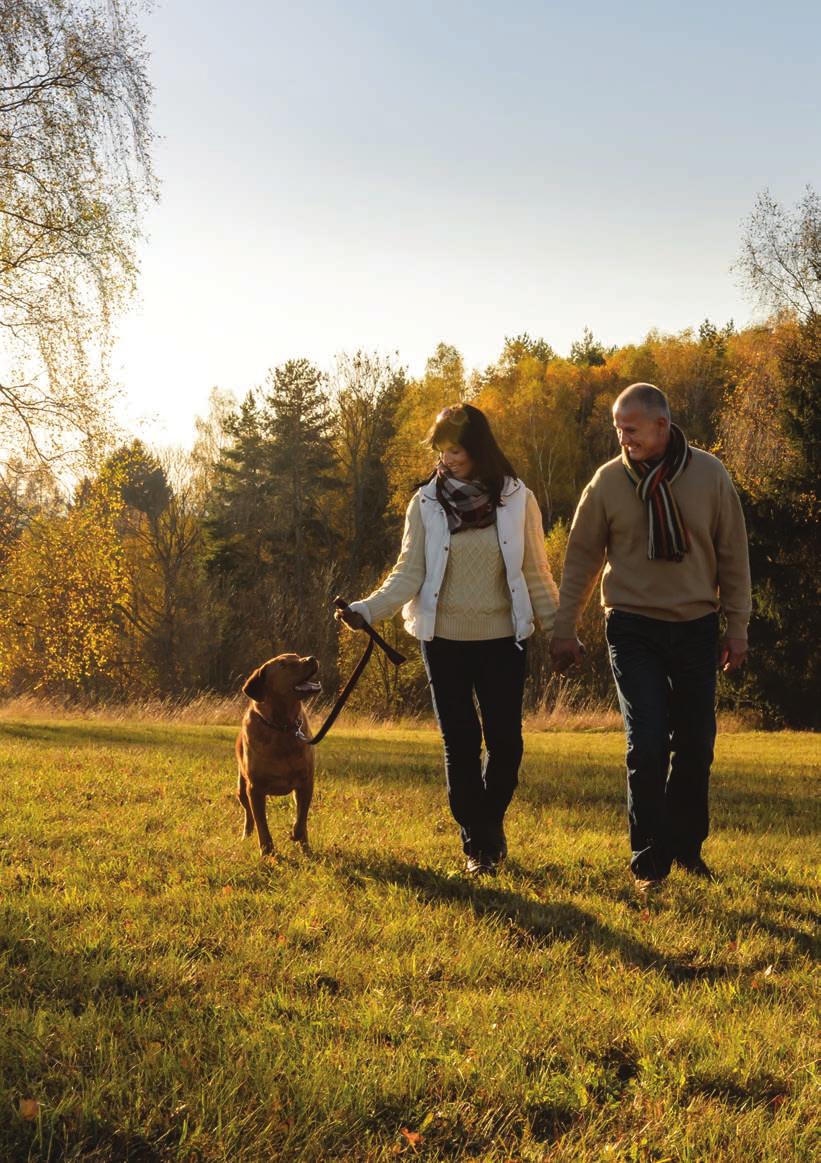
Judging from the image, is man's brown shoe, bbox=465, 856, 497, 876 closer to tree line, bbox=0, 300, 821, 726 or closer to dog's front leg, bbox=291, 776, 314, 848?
dog's front leg, bbox=291, 776, 314, 848

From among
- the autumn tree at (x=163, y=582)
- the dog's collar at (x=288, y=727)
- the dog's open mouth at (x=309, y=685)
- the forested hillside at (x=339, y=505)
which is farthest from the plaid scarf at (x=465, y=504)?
the autumn tree at (x=163, y=582)

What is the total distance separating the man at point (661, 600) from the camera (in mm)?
4980

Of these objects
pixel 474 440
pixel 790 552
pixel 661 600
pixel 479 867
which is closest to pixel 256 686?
pixel 479 867

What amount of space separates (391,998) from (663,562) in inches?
102

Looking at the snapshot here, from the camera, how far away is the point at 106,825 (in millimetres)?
6320

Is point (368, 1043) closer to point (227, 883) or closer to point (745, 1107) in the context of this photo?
point (745, 1107)

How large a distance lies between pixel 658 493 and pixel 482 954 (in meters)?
2.34

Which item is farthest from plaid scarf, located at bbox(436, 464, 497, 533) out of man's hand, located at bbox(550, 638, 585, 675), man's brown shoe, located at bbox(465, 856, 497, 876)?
man's brown shoe, located at bbox(465, 856, 497, 876)

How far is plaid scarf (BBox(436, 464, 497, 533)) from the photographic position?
17.5 feet

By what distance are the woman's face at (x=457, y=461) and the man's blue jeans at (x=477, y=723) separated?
0.89 metres

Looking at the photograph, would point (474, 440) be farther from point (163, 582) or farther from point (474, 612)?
point (163, 582)

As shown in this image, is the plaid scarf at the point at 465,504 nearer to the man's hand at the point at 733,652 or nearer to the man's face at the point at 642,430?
the man's face at the point at 642,430

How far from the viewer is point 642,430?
4.95 meters

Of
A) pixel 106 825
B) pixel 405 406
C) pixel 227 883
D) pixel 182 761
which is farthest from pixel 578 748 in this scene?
pixel 405 406
